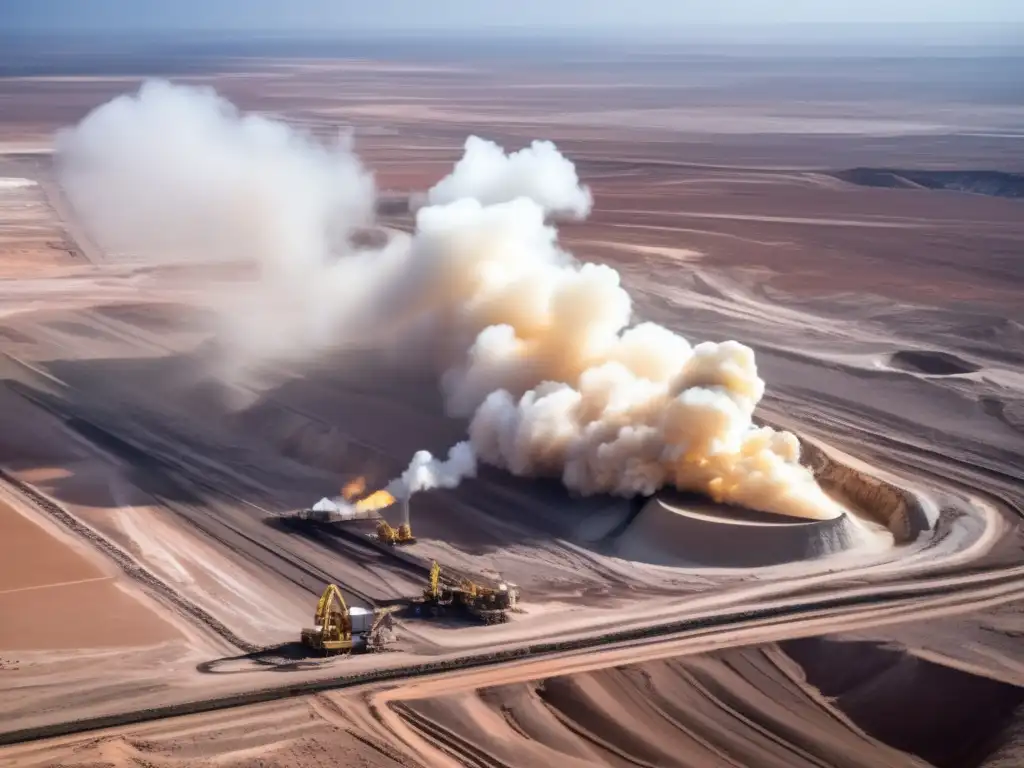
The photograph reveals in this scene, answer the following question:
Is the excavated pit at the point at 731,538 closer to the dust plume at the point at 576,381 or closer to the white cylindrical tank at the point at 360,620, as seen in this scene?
the dust plume at the point at 576,381

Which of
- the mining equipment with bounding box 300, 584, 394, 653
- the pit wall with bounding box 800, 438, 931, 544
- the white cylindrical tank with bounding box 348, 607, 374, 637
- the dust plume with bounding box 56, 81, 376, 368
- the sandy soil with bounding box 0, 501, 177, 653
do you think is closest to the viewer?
the mining equipment with bounding box 300, 584, 394, 653

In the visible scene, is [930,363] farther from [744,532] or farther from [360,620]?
[360,620]

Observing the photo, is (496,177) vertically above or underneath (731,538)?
above

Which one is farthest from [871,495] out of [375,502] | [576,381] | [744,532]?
[375,502]

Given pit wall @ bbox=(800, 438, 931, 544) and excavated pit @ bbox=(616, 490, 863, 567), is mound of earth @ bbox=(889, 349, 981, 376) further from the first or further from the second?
excavated pit @ bbox=(616, 490, 863, 567)

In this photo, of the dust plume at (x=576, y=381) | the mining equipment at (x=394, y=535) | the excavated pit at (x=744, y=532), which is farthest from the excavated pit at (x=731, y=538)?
the mining equipment at (x=394, y=535)

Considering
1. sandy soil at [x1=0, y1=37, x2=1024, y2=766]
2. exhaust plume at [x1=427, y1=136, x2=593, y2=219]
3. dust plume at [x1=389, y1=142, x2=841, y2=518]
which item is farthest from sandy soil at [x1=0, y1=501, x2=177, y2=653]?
exhaust plume at [x1=427, y1=136, x2=593, y2=219]
